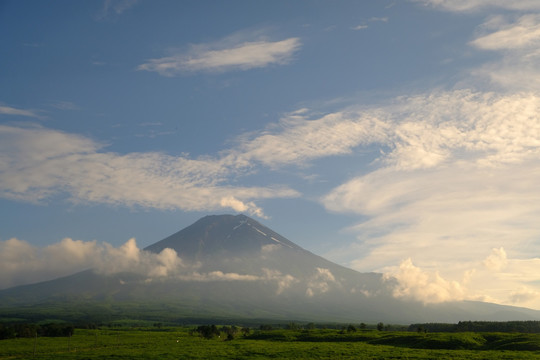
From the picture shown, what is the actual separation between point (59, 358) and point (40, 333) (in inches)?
2973

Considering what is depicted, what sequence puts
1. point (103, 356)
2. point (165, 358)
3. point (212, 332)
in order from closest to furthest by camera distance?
point (165, 358) → point (103, 356) → point (212, 332)

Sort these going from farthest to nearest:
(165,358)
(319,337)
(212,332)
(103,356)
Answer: (212,332)
(319,337)
(103,356)
(165,358)

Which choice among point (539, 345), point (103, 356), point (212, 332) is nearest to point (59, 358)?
point (103, 356)

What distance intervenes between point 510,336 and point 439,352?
74.8ft

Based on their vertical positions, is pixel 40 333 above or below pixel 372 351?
below

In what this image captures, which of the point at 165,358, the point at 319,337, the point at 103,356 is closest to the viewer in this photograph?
the point at 165,358

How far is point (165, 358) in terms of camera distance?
61781mm

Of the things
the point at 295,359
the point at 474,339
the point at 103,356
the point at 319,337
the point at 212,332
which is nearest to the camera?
the point at 295,359

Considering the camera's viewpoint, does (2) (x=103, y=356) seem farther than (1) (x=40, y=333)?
No

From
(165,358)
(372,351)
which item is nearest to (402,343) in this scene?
(372,351)

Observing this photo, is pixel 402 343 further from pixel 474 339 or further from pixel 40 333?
pixel 40 333

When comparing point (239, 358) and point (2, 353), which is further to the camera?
point (2, 353)

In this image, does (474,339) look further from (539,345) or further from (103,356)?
(103,356)

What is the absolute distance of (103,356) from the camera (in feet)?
216
